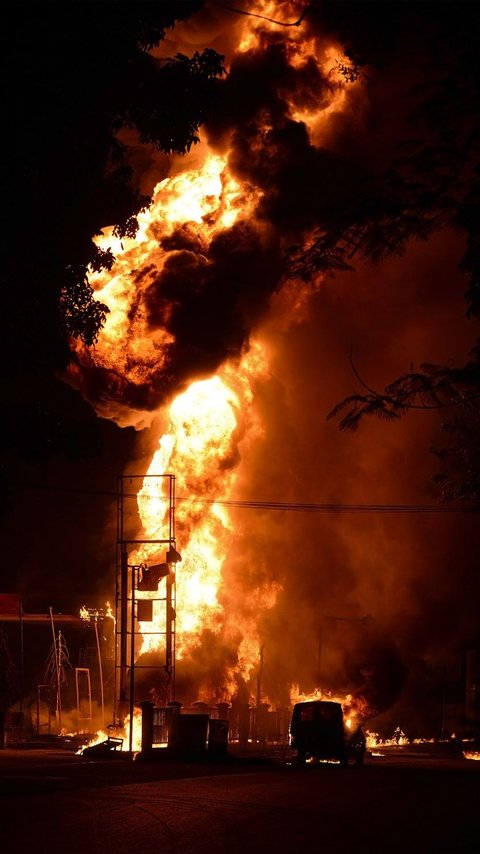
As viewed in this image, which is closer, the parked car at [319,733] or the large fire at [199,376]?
the parked car at [319,733]

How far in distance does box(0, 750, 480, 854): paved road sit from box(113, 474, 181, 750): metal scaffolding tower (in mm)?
8360

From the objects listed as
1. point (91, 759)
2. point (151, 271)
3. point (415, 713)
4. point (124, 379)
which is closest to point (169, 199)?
point (151, 271)

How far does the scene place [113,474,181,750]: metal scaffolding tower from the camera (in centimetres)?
3344

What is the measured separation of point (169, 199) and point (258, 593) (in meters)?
17.0

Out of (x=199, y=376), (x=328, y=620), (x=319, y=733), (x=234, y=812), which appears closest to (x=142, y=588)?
(x=319, y=733)

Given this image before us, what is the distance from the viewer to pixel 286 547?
50156 mm

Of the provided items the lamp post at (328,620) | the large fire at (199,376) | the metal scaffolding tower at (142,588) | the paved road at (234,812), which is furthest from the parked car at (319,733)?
the lamp post at (328,620)

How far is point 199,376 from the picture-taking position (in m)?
39.0

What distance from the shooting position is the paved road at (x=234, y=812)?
1295cm

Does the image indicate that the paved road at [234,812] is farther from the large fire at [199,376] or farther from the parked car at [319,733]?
the large fire at [199,376]

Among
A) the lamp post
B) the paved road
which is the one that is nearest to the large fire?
the lamp post

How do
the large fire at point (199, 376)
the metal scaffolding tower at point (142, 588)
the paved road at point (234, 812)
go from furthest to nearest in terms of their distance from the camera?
the large fire at point (199, 376) → the metal scaffolding tower at point (142, 588) → the paved road at point (234, 812)

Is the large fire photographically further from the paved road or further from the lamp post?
the paved road

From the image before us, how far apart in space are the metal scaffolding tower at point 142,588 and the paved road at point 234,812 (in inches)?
329
